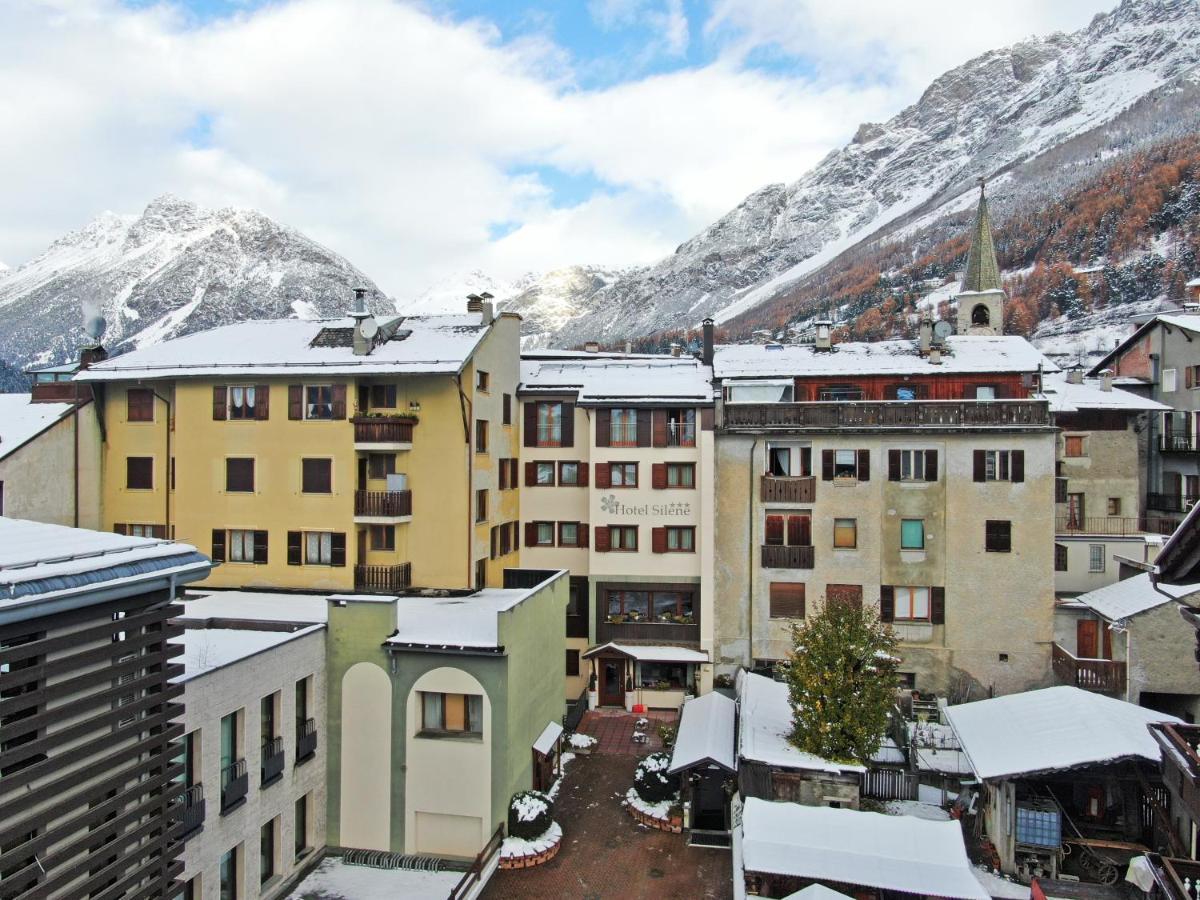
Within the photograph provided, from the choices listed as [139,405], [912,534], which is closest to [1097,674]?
[912,534]

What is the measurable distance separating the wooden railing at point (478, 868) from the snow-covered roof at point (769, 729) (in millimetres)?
7597

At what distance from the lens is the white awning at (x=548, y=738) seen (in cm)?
2564

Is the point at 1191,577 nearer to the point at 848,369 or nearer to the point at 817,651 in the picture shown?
the point at 817,651

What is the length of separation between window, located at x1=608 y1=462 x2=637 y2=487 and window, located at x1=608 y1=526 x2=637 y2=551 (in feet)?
6.68

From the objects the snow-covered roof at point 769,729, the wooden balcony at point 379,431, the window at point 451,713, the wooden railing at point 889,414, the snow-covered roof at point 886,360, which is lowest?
the snow-covered roof at point 769,729

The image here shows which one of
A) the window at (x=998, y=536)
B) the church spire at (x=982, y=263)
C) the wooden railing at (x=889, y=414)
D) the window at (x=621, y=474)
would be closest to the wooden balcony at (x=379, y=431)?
the window at (x=621, y=474)

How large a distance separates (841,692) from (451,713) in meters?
11.9

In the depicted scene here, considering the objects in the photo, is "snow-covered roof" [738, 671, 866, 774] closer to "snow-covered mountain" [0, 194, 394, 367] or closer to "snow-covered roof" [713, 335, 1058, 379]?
"snow-covered roof" [713, 335, 1058, 379]

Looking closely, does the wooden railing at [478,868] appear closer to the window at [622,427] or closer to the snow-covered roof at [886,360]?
the window at [622,427]

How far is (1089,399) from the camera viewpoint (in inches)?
1641

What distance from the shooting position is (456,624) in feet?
83.5

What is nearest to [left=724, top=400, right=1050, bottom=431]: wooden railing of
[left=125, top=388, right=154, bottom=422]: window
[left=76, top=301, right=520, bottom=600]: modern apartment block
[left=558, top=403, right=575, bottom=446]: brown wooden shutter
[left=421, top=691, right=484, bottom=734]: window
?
[left=558, top=403, right=575, bottom=446]: brown wooden shutter

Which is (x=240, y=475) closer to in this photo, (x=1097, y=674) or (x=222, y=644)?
(x=222, y=644)

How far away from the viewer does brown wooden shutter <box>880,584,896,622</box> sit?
33906 millimetres
